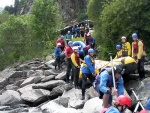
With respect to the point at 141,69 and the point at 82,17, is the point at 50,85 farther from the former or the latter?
the point at 82,17

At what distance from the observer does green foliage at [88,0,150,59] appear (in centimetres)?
1789

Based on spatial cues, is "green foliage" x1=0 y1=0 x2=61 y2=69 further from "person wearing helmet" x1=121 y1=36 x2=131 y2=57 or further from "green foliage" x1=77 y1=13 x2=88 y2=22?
"person wearing helmet" x1=121 y1=36 x2=131 y2=57

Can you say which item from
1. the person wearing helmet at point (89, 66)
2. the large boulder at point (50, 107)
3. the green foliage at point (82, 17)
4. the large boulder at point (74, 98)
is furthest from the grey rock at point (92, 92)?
the green foliage at point (82, 17)

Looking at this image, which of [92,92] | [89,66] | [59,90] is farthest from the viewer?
[59,90]

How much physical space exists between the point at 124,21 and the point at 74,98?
5811 mm

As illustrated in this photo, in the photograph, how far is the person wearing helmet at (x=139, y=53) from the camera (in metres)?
13.6

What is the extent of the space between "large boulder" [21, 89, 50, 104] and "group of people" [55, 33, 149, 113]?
134 centimetres

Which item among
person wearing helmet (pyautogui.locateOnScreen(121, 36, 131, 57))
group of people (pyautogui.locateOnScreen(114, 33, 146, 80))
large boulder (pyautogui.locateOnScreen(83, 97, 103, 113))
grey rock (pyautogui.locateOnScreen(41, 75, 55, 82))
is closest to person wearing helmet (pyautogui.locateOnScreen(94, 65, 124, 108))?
large boulder (pyautogui.locateOnScreen(83, 97, 103, 113))

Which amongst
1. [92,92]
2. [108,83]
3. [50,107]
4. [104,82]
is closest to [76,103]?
[92,92]

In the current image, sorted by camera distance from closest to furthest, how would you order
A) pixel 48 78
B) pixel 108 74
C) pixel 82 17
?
pixel 108 74, pixel 48 78, pixel 82 17

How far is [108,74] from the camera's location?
987 centimetres

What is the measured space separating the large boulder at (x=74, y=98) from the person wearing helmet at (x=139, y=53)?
106 inches

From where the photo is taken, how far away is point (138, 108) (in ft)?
35.6

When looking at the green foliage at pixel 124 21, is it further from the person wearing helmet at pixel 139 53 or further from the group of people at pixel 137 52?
the person wearing helmet at pixel 139 53
